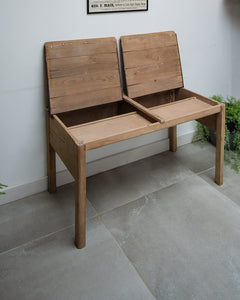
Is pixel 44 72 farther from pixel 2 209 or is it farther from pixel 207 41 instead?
pixel 207 41

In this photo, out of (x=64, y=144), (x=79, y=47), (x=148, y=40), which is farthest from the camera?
(x=148, y=40)

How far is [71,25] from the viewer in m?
1.88

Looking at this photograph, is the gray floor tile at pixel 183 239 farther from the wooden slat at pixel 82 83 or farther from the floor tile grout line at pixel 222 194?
the wooden slat at pixel 82 83

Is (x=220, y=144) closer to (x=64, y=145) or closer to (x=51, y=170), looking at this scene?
(x=64, y=145)

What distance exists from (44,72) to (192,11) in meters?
1.32

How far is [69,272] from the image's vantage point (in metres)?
1.59

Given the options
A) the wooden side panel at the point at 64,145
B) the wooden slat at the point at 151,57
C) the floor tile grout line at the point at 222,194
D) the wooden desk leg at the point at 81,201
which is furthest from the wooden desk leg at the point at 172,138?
the wooden desk leg at the point at 81,201

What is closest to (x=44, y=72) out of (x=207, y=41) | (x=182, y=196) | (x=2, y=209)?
(x=2, y=209)

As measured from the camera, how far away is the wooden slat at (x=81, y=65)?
1.84 m

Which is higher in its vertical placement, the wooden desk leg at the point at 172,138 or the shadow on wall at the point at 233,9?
the shadow on wall at the point at 233,9

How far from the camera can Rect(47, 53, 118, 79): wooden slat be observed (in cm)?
184

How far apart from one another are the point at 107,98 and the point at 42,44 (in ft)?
1.78

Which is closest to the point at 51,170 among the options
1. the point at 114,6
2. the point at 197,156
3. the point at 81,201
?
the point at 81,201

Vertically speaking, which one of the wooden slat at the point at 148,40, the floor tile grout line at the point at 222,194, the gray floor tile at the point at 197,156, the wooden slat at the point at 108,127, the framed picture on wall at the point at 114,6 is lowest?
the floor tile grout line at the point at 222,194
